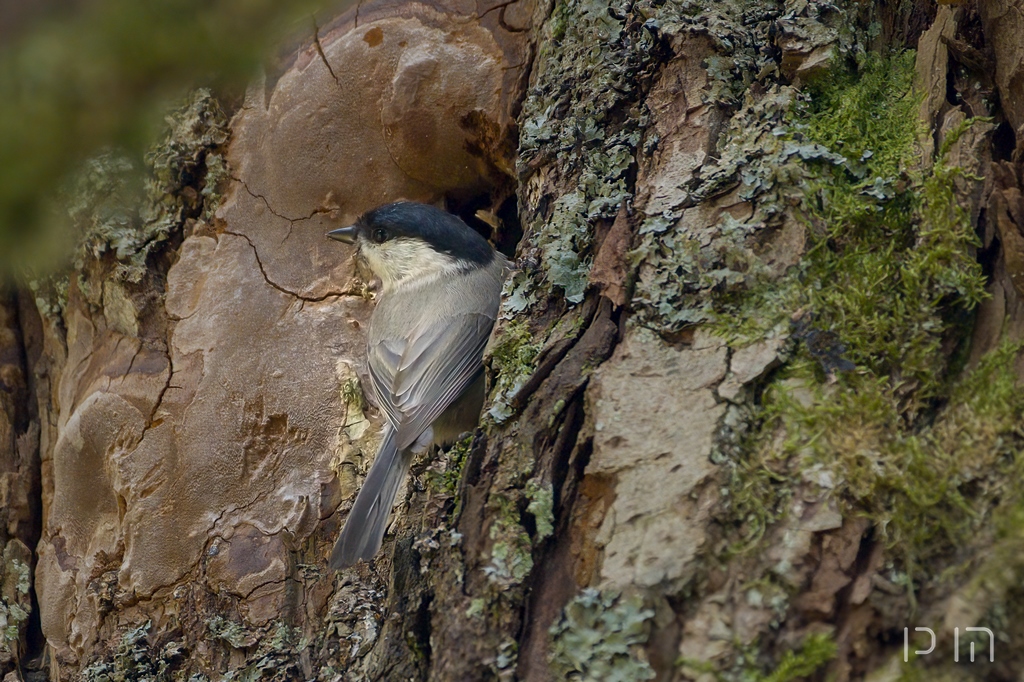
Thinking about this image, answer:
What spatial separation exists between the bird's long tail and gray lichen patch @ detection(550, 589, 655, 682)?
0.86 meters

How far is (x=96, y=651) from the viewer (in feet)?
8.34

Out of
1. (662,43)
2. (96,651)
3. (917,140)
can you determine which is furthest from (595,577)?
(96,651)

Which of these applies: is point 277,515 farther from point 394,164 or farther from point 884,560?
point 884,560

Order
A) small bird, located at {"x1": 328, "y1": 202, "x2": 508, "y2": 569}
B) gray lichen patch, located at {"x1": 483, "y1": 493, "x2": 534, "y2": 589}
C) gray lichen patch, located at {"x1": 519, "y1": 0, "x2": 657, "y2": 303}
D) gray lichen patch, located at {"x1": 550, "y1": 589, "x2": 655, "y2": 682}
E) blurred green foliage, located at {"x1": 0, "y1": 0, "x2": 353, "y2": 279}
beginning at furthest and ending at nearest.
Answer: small bird, located at {"x1": 328, "y1": 202, "x2": 508, "y2": 569} → gray lichen patch, located at {"x1": 519, "y1": 0, "x2": 657, "y2": 303} → gray lichen patch, located at {"x1": 483, "y1": 493, "x2": 534, "y2": 589} → gray lichen patch, located at {"x1": 550, "y1": 589, "x2": 655, "y2": 682} → blurred green foliage, located at {"x1": 0, "y1": 0, "x2": 353, "y2": 279}

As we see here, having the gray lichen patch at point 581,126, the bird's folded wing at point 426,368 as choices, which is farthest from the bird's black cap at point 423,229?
the gray lichen patch at point 581,126

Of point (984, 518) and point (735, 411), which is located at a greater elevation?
point (735, 411)

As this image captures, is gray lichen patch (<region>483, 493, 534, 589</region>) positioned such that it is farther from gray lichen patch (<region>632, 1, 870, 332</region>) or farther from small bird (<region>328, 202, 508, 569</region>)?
small bird (<region>328, 202, 508, 569</region>)

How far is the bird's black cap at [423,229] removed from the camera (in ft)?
9.87

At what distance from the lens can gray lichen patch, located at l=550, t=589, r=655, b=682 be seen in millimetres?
1423

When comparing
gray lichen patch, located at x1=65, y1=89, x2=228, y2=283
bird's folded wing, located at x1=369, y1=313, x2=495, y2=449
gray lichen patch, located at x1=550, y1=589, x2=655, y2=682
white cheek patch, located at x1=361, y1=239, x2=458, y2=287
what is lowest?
gray lichen patch, located at x1=550, y1=589, x2=655, y2=682

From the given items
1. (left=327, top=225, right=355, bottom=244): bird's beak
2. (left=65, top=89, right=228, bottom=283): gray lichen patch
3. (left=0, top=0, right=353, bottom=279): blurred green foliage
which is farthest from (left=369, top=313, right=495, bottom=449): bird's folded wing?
(left=0, top=0, right=353, bottom=279): blurred green foliage

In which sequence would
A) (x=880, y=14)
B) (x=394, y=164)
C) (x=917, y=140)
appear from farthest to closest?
(x=394, y=164) → (x=880, y=14) → (x=917, y=140)

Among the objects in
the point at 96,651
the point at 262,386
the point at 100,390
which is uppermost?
the point at 100,390

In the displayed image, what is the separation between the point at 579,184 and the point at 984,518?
1.18 meters
